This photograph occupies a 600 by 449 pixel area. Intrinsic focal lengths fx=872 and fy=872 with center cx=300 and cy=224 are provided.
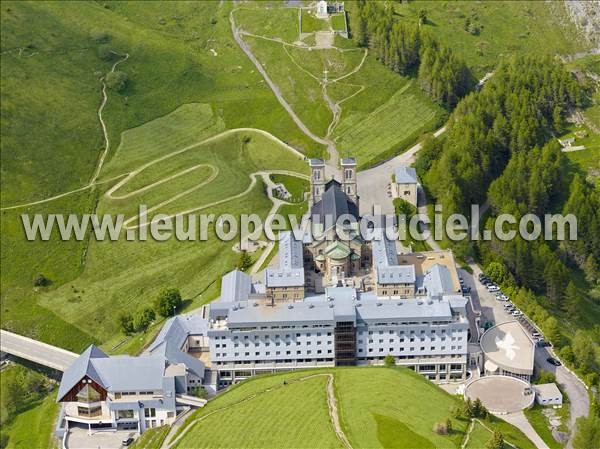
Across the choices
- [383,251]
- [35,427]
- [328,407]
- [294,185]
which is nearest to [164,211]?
[294,185]

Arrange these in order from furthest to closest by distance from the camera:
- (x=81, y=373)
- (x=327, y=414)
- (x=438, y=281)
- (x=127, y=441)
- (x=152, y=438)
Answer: (x=438, y=281) → (x=81, y=373) → (x=127, y=441) → (x=152, y=438) → (x=327, y=414)

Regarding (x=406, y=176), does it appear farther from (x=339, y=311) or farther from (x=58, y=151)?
(x=58, y=151)

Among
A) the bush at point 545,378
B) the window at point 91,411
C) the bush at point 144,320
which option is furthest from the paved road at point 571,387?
the bush at point 144,320

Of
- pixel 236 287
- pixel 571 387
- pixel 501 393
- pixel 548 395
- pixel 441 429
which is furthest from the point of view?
pixel 236 287

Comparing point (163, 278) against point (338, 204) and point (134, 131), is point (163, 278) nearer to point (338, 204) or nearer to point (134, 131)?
point (338, 204)

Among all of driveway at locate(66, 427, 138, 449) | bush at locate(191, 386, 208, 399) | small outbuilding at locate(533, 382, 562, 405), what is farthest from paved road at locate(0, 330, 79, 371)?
small outbuilding at locate(533, 382, 562, 405)

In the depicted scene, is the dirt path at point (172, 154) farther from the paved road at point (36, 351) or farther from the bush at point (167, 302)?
the bush at point (167, 302)
